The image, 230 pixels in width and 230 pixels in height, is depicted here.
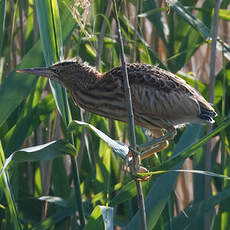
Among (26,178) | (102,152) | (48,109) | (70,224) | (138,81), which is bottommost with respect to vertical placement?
(70,224)

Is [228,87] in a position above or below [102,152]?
above

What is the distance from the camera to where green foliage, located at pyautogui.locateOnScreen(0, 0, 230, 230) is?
150 cm

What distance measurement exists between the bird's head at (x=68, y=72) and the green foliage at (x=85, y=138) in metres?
0.04

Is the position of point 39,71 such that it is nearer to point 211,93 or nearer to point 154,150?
point 154,150

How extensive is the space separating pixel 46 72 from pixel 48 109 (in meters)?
0.33

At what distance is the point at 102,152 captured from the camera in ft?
6.52

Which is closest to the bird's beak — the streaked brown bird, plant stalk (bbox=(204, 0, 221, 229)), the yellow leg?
the streaked brown bird

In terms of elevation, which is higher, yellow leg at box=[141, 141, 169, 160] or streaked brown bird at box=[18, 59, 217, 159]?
streaked brown bird at box=[18, 59, 217, 159]

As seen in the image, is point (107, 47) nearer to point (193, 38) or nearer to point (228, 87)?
point (193, 38)

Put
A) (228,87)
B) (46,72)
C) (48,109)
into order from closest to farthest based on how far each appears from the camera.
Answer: (46,72)
(48,109)
(228,87)

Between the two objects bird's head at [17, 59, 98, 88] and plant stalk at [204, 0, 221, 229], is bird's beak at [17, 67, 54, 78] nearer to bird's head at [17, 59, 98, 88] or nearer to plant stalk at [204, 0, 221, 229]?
bird's head at [17, 59, 98, 88]

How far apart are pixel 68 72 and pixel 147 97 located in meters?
0.27

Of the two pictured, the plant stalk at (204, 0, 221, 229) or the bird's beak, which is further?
the plant stalk at (204, 0, 221, 229)

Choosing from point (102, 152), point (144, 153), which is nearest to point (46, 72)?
point (144, 153)
